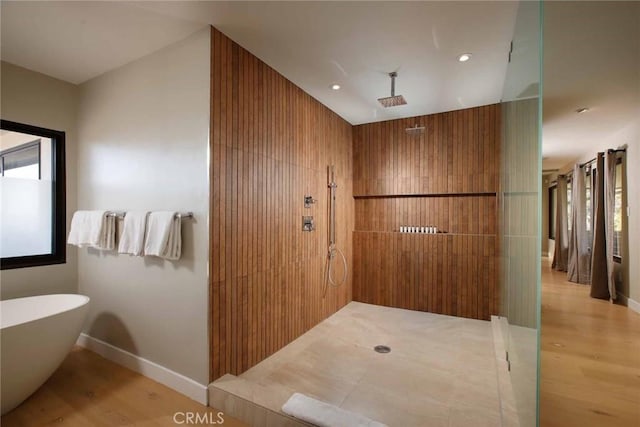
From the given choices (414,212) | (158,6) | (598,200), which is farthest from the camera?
(598,200)

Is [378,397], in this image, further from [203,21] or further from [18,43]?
[18,43]

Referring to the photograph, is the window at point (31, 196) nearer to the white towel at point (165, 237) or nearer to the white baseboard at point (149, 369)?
the white baseboard at point (149, 369)

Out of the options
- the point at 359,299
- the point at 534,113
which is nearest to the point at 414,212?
the point at 359,299

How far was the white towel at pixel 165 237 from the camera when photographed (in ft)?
7.25

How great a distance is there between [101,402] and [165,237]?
4.09ft

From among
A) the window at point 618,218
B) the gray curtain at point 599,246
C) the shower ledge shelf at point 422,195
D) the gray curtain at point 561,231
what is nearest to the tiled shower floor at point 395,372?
the shower ledge shelf at point 422,195

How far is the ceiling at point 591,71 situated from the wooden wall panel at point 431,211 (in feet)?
2.66

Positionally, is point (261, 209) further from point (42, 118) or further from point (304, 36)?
point (42, 118)

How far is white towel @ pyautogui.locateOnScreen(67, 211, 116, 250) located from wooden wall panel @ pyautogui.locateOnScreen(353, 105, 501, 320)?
306 centimetres

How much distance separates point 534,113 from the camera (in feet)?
4.28

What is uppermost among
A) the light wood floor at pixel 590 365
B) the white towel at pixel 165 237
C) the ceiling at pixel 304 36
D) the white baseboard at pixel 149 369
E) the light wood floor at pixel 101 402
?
the ceiling at pixel 304 36

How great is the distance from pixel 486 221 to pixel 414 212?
90cm

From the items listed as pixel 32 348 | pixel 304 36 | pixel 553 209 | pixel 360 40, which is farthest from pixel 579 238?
pixel 32 348

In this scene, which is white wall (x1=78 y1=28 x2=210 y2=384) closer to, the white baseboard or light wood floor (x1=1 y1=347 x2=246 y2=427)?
the white baseboard
